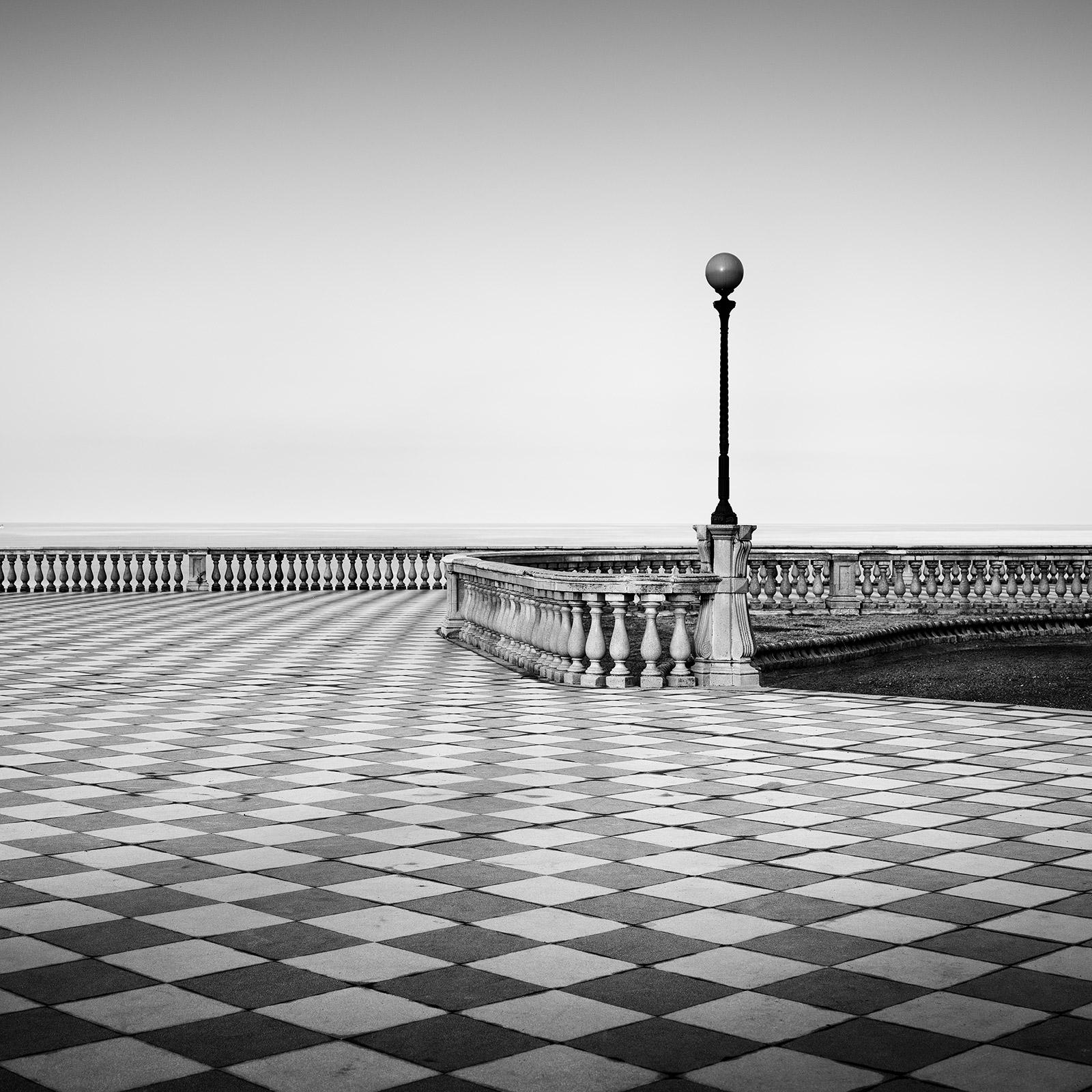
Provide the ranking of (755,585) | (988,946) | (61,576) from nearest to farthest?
(988,946)
(755,585)
(61,576)

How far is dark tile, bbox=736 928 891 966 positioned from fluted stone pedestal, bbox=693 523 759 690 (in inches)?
294

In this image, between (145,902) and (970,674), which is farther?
(970,674)

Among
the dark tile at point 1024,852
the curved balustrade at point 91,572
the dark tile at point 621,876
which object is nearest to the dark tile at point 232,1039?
the dark tile at point 621,876

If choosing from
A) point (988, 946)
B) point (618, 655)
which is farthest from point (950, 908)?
point (618, 655)

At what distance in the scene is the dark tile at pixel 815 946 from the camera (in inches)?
181

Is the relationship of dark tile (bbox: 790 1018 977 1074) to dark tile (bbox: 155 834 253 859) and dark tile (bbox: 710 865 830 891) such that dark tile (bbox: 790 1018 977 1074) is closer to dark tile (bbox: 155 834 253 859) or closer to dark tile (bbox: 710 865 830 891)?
dark tile (bbox: 710 865 830 891)

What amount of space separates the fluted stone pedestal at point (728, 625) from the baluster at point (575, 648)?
3.57 ft

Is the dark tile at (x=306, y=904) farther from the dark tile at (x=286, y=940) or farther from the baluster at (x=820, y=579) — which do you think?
the baluster at (x=820, y=579)

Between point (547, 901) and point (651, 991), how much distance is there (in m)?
1.08

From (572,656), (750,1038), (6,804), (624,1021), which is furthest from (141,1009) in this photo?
(572,656)

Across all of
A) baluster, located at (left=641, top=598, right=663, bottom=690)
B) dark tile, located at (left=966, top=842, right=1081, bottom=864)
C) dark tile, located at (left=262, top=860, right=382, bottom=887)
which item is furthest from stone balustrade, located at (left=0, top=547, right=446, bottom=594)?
dark tile, located at (left=966, top=842, right=1081, bottom=864)

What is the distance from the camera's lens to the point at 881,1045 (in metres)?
3.80

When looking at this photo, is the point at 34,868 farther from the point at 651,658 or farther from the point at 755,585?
the point at 755,585

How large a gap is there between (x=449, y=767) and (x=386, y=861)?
7.65 feet
